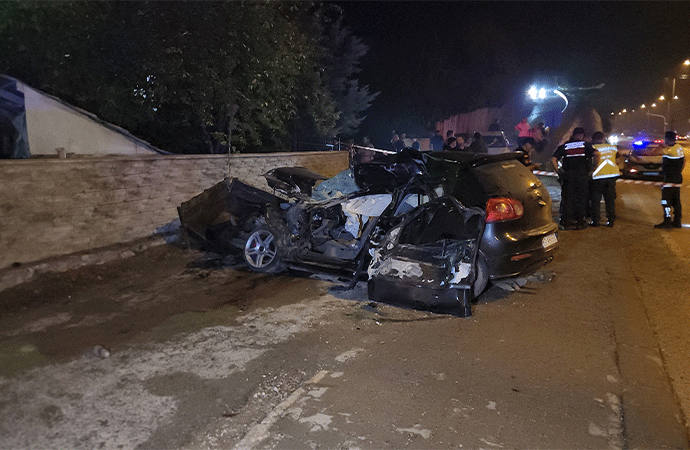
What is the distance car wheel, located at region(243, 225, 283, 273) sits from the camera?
7.07 m

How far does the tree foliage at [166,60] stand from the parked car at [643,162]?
11741 mm

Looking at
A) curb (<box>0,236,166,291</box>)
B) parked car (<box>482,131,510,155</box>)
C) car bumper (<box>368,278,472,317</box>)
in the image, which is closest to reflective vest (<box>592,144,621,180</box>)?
car bumper (<box>368,278,472,317</box>)

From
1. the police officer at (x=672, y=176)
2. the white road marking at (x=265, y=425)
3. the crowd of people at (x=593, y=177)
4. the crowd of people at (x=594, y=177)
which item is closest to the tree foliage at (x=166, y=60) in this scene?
the crowd of people at (x=594, y=177)

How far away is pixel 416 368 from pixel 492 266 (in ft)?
5.82

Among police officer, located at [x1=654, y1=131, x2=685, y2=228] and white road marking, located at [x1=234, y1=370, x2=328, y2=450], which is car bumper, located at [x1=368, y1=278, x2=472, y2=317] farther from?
police officer, located at [x1=654, y1=131, x2=685, y2=228]

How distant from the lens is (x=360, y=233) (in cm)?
645

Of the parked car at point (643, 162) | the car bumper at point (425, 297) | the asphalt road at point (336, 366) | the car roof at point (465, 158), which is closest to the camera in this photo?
the asphalt road at point (336, 366)

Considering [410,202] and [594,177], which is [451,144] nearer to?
[594,177]

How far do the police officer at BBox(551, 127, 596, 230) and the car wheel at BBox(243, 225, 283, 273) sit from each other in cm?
576

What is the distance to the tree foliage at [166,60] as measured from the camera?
31.8 ft

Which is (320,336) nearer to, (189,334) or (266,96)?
(189,334)

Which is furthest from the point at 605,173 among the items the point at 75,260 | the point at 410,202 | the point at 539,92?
the point at 539,92

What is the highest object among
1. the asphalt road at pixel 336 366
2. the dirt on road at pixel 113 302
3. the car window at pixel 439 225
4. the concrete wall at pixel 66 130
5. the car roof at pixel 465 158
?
the concrete wall at pixel 66 130

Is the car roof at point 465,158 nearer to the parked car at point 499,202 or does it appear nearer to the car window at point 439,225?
the parked car at point 499,202
